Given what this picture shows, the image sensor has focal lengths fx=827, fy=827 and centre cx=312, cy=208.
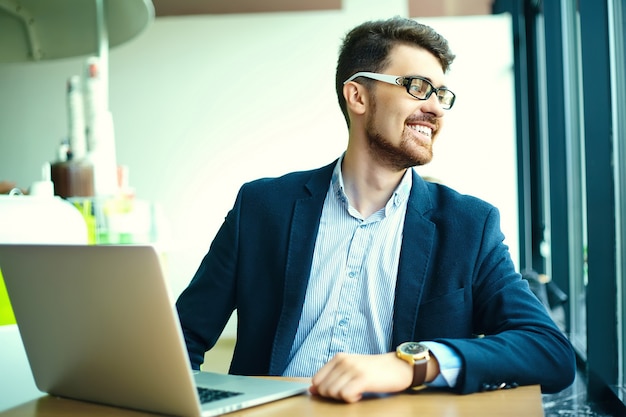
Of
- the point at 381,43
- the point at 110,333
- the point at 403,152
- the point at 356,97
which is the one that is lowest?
the point at 110,333

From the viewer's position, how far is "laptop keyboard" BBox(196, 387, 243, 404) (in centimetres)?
111

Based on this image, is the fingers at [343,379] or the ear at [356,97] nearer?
the fingers at [343,379]

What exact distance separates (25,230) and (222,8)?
196 inches

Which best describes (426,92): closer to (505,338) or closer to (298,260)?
(298,260)

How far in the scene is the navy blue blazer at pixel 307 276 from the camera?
1.58 meters

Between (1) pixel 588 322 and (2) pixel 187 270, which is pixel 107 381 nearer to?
(1) pixel 588 322

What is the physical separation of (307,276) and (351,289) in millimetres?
94

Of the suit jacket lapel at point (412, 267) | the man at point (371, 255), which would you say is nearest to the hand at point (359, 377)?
the man at point (371, 255)

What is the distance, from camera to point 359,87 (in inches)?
76.8

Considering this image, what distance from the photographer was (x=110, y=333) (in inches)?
41.9

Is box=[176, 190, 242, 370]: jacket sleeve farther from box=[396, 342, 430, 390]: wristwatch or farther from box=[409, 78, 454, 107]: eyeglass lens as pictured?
box=[396, 342, 430, 390]: wristwatch

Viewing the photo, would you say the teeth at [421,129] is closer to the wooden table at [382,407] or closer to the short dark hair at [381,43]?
the short dark hair at [381,43]

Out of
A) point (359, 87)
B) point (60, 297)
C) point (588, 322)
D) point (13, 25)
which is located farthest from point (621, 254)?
point (13, 25)

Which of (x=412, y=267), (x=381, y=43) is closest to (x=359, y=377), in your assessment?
(x=412, y=267)
